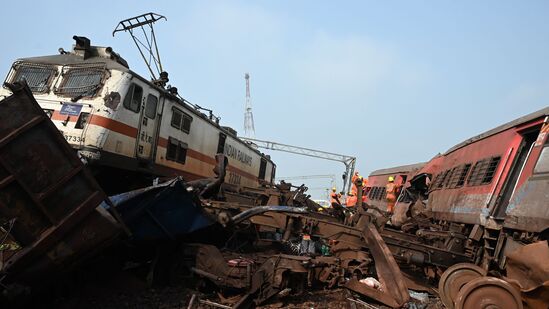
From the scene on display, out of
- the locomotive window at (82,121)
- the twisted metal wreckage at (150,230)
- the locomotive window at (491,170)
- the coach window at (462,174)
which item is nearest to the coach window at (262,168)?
the twisted metal wreckage at (150,230)

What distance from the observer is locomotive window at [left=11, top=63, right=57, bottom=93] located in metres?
8.84

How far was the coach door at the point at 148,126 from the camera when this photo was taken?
916 centimetres

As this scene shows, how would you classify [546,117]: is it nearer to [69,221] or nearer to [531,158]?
[531,158]

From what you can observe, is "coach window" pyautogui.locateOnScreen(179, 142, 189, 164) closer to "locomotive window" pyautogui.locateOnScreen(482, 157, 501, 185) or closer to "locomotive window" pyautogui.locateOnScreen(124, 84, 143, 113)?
"locomotive window" pyautogui.locateOnScreen(124, 84, 143, 113)

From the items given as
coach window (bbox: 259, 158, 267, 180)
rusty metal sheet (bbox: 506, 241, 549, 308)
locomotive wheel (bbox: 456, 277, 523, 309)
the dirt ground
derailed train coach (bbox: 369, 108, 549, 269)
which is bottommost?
the dirt ground

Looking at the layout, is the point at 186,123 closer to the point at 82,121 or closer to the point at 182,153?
Answer: the point at 182,153

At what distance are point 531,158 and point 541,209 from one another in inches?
50.7

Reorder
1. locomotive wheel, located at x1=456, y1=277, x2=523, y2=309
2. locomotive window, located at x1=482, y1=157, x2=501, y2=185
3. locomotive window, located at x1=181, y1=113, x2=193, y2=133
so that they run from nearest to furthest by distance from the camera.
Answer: locomotive wheel, located at x1=456, y1=277, x2=523, y2=309, locomotive window, located at x1=482, y1=157, x2=501, y2=185, locomotive window, located at x1=181, y1=113, x2=193, y2=133

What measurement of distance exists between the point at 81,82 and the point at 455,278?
7831 mm

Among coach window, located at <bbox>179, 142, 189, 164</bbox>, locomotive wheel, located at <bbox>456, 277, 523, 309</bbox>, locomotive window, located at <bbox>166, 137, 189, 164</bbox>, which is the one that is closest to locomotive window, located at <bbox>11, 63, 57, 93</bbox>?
locomotive window, located at <bbox>166, 137, 189, 164</bbox>

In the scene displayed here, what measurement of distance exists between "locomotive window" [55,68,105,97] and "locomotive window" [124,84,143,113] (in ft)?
1.95

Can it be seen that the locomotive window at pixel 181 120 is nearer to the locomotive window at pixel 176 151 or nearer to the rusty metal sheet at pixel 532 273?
the locomotive window at pixel 176 151

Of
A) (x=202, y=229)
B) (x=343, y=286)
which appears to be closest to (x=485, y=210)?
(x=343, y=286)

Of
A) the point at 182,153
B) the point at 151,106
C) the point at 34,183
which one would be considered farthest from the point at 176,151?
the point at 34,183
